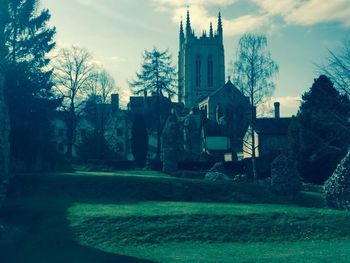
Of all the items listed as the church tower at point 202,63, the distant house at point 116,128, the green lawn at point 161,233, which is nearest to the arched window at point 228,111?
the distant house at point 116,128

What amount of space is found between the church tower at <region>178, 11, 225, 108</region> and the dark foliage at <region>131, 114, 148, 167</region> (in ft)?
141

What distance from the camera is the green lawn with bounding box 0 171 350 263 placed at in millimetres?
13461

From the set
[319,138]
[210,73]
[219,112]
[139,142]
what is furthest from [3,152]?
[210,73]

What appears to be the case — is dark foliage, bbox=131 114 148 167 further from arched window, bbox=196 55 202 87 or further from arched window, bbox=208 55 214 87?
arched window, bbox=208 55 214 87

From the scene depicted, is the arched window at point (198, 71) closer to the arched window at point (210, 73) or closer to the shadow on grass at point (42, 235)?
the arched window at point (210, 73)

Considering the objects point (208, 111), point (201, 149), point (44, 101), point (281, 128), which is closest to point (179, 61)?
point (208, 111)

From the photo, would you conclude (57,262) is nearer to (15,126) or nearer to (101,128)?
(15,126)

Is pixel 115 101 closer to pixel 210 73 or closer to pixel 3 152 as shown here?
pixel 210 73

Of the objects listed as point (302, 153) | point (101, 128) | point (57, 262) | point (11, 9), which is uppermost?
point (11, 9)

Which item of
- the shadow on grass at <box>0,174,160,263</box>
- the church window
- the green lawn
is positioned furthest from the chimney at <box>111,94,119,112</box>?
the green lawn

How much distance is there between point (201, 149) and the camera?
69.4 m

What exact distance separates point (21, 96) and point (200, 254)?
72.2ft

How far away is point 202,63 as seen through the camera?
97.6 metres

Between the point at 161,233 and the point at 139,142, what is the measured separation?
36.0m
